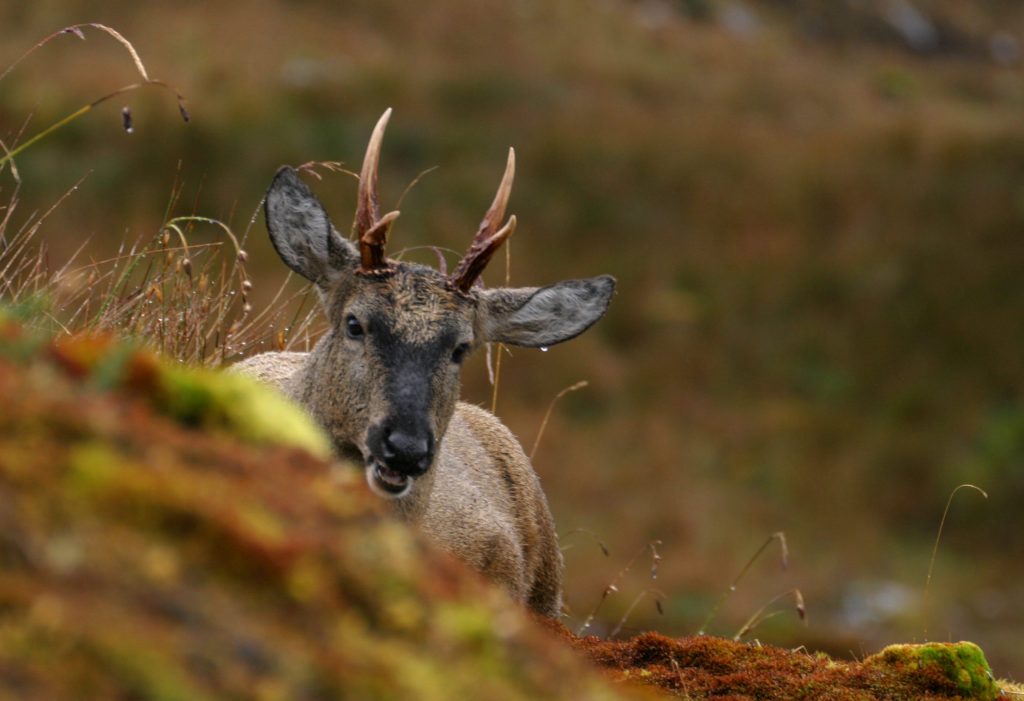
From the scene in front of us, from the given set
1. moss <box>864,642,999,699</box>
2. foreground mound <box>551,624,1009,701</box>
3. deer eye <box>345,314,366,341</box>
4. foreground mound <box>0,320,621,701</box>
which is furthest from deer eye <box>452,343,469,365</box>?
foreground mound <box>0,320,621,701</box>

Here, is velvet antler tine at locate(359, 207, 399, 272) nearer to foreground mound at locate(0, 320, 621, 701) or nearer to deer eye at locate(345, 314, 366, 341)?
deer eye at locate(345, 314, 366, 341)

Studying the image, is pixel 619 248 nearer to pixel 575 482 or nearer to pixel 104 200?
pixel 575 482

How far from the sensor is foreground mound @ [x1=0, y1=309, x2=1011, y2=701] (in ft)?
7.22

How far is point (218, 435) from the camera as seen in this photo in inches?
115

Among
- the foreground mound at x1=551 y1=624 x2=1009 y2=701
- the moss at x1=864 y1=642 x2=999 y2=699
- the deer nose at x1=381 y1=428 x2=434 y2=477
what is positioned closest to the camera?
the foreground mound at x1=551 y1=624 x2=1009 y2=701

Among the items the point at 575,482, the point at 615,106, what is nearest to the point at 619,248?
the point at 615,106

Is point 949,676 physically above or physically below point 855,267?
above

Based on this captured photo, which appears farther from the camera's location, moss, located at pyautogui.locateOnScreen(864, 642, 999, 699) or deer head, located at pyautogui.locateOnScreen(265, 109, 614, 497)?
deer head, located at pyautogui.locateOnScreen(265, 109, 614, 497)

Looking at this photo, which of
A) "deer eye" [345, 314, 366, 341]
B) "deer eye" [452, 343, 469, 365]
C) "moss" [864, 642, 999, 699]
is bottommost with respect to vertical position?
"deer eye" [452, 343, 469, 365]

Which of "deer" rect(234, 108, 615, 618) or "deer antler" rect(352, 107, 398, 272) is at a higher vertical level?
"deer antler" rect(352, 107, 398, 272)

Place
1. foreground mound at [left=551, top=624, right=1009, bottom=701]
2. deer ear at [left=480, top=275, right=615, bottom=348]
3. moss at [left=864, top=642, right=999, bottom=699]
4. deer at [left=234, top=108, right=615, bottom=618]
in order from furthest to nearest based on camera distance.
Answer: deer ear at [left=480, top=275, right=615, bottom=348]
deer at [left=234, top=108, right=615, bottom=618]
moss at [left=864, top=642, right=999, bottom=699]
foreground mound at [left=551, top=624, right=1009, bottom=701]

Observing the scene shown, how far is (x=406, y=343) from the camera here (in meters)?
6.46

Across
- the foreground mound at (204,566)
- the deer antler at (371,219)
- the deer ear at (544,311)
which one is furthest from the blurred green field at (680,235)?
the foreground mound at (204,566)

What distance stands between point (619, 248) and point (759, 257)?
3.35 metres
